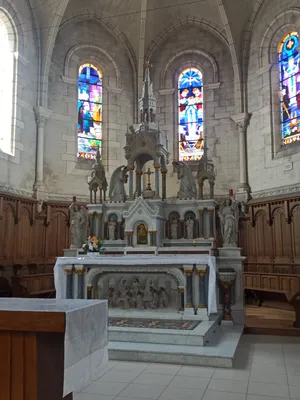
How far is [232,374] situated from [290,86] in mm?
10110

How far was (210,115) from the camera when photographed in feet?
48.1

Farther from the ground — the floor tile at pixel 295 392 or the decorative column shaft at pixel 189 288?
the decorative column shaft at pixel 189 288

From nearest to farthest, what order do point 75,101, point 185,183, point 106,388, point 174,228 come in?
point 106,388, point 174,228, point 185,183, point 75,101

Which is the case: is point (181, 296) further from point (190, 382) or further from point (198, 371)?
point (190, 382)

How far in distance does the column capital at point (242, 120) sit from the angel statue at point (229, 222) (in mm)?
5071

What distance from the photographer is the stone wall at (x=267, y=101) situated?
510 inches

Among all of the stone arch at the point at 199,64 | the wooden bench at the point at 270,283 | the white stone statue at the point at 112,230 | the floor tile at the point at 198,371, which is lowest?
the floor tile at the point at 198,371

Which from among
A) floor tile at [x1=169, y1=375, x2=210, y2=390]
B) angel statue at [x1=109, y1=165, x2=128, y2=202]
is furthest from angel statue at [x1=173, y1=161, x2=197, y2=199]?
floor tile at [x1=169, y1=375, x2=210, y2=390]

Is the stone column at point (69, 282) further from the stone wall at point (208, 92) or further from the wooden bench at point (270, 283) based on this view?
the stone wall at point (208, 92)

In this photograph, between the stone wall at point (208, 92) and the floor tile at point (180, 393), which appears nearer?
the floor tile at point (180, 393)

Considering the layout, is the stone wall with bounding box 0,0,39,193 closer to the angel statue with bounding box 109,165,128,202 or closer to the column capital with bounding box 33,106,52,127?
the column capital with bounding box 33,106,52,127

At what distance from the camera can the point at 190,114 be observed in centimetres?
1508

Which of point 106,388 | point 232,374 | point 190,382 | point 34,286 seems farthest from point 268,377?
point 34,286

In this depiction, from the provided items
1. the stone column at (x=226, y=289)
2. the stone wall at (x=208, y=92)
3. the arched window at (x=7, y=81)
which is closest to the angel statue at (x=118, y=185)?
the stone column at (x=226, y=289)
